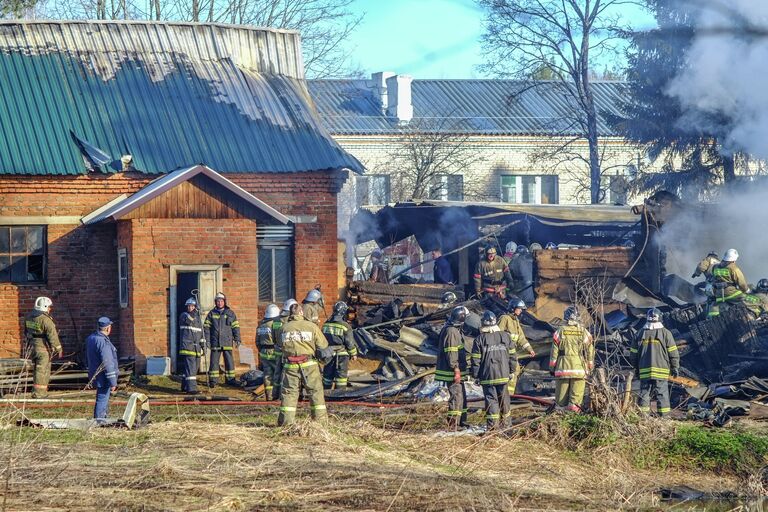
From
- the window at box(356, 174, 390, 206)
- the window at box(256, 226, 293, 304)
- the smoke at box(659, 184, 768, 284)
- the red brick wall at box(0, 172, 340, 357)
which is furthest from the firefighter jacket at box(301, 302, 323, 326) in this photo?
the window at box(356, 174, 390, 206)

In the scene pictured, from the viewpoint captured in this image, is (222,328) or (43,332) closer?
(43,332)

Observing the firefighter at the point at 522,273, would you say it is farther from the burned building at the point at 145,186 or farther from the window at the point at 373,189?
the window at the point at 373,189

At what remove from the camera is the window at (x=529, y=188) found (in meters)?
43.6

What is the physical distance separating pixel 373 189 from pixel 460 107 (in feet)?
17.8

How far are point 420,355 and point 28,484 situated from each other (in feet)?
34.6

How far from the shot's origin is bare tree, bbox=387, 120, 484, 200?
4053 centimetres

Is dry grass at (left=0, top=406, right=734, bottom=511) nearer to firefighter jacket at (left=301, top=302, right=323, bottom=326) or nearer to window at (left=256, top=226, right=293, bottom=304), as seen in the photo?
firefighter jacket at (left=301, top=302, right=323, bottom=326)

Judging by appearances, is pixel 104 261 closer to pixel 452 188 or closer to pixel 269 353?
pixel 269 353

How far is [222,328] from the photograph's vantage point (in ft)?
62.5

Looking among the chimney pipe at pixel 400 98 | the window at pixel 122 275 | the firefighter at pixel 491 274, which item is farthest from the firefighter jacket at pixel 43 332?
the chimney pipe at pixel 400 98

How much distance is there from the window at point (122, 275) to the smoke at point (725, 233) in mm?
10721

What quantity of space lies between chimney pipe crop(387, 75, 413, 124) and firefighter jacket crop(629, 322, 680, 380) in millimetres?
28018

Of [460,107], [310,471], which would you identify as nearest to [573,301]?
[310,471]

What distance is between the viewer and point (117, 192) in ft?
67.2
